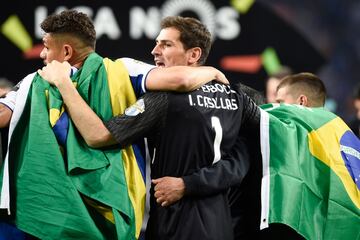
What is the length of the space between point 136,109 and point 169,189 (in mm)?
313

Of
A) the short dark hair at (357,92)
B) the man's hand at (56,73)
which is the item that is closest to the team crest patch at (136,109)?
the man's hand at (56,73)

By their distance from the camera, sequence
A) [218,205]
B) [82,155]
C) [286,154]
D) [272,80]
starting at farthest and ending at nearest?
[272,80] < [286,154] < [218,205] < [82,155]

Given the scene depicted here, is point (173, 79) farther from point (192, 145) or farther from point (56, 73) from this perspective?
point (56, 73)

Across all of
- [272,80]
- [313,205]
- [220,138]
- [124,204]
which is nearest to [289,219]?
[313,205]

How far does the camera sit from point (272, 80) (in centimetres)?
578

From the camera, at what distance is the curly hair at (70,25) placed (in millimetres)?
3021

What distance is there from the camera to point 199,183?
2.93 metres

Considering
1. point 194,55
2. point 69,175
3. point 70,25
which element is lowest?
point 69,175

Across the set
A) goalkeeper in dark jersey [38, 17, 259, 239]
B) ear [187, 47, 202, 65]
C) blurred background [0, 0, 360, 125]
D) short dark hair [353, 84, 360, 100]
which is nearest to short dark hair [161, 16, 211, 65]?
ear [187, 47, 202, 65]

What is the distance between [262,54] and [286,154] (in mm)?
3006

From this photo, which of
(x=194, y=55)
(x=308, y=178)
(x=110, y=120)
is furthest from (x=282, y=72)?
(x=110, y=120)

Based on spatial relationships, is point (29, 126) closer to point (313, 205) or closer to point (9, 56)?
point (313, 205)

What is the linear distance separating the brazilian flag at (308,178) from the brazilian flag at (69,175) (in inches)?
23.4

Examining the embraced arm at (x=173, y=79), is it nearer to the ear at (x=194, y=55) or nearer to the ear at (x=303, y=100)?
the ear at (x=194, y=55)
